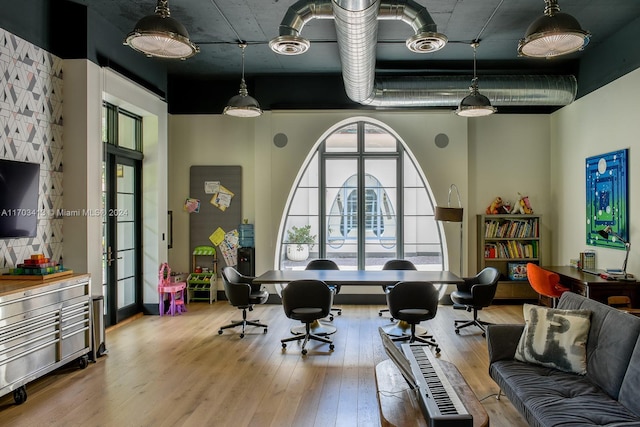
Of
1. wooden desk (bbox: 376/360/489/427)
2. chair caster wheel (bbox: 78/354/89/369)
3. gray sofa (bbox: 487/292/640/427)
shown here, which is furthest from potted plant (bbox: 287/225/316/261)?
wooden desk (bbox: 376/360/489/427)

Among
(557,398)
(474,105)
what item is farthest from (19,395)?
(474,105)

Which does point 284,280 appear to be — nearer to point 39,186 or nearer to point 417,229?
point 39,186

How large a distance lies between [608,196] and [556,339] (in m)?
3.54

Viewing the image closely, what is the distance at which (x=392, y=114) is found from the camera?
7.69 m

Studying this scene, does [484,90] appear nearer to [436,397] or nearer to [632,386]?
[632,386]

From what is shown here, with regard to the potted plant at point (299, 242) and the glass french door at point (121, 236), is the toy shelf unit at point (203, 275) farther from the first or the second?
the potted plant at point (299, 242)

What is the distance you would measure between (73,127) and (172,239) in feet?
10.7

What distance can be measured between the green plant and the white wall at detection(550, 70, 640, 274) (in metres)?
3.92

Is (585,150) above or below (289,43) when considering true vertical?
below

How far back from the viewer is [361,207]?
799cm

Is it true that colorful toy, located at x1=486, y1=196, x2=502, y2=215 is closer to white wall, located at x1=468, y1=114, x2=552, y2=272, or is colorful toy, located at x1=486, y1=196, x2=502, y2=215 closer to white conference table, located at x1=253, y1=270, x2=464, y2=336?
white wall, located at x1=468, y1=114, x2=552, y2=272

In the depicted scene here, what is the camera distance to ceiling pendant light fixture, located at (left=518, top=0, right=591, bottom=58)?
3391 millimetres

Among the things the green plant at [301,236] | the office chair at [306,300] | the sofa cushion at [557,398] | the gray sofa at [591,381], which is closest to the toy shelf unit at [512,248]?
the green plant at [301,236]

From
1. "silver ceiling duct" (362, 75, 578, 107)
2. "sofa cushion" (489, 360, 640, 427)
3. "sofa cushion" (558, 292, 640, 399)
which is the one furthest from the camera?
"silver ceiling duct" (362, 75, 578, 107)
